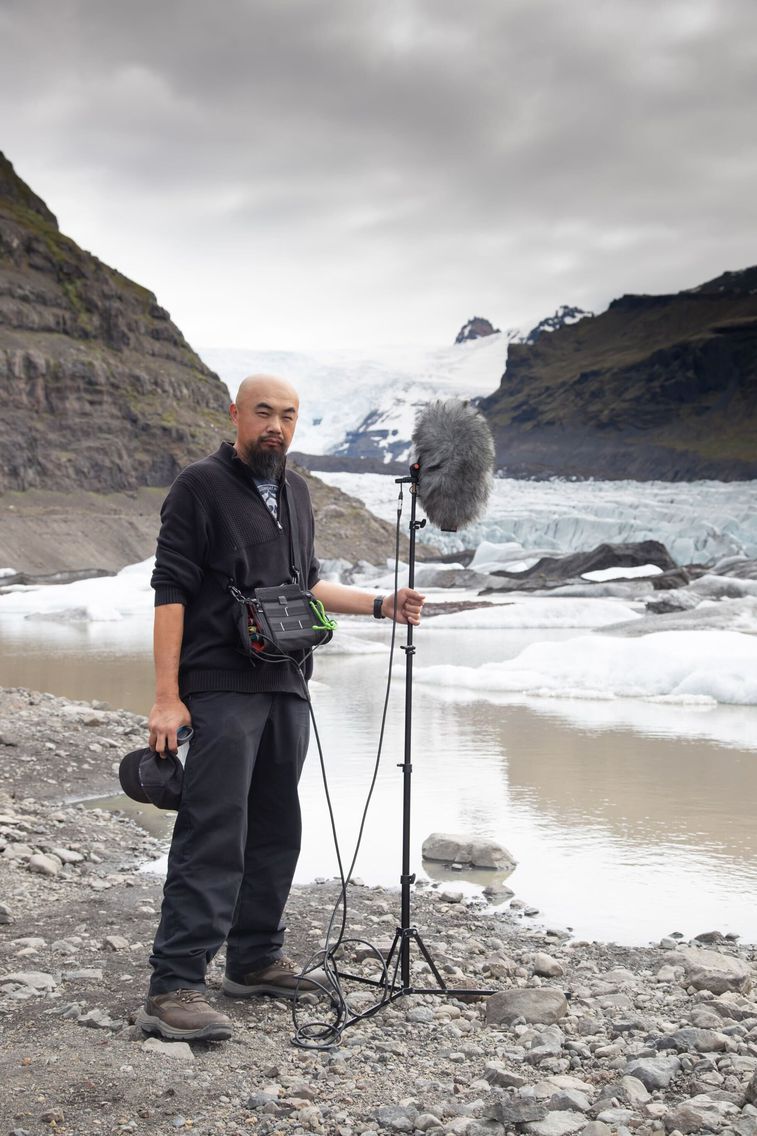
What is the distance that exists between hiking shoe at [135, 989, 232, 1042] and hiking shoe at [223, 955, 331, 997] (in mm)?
297

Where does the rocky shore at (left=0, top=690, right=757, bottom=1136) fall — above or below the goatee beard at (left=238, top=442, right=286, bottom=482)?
below

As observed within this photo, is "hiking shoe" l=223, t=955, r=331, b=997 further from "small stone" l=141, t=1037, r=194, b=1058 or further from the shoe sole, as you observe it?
"small stone" l=141, t=1037, r=194, b=1058

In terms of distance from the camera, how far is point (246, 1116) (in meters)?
2.51

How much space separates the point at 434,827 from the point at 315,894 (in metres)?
1.63

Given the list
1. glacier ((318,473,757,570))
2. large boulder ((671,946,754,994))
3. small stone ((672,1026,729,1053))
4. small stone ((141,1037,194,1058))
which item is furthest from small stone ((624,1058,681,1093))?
glacier ((318,473,757,570))

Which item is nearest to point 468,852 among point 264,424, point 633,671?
point 264,424

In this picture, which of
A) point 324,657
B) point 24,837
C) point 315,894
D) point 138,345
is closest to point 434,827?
point 315,894

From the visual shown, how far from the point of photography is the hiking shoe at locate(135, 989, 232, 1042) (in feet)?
9.52

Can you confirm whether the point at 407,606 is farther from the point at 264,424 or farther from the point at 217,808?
the point at 217,808

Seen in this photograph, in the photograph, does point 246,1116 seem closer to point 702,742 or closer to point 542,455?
point 702,742

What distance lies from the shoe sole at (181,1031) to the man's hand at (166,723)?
0.69 metres

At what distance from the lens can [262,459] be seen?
10.8 ft

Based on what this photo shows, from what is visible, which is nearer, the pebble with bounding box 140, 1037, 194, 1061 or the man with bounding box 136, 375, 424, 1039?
the pebble with bounding box 140, 1037, 194, 1061

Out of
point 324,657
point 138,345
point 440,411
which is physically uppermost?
point 138,345
